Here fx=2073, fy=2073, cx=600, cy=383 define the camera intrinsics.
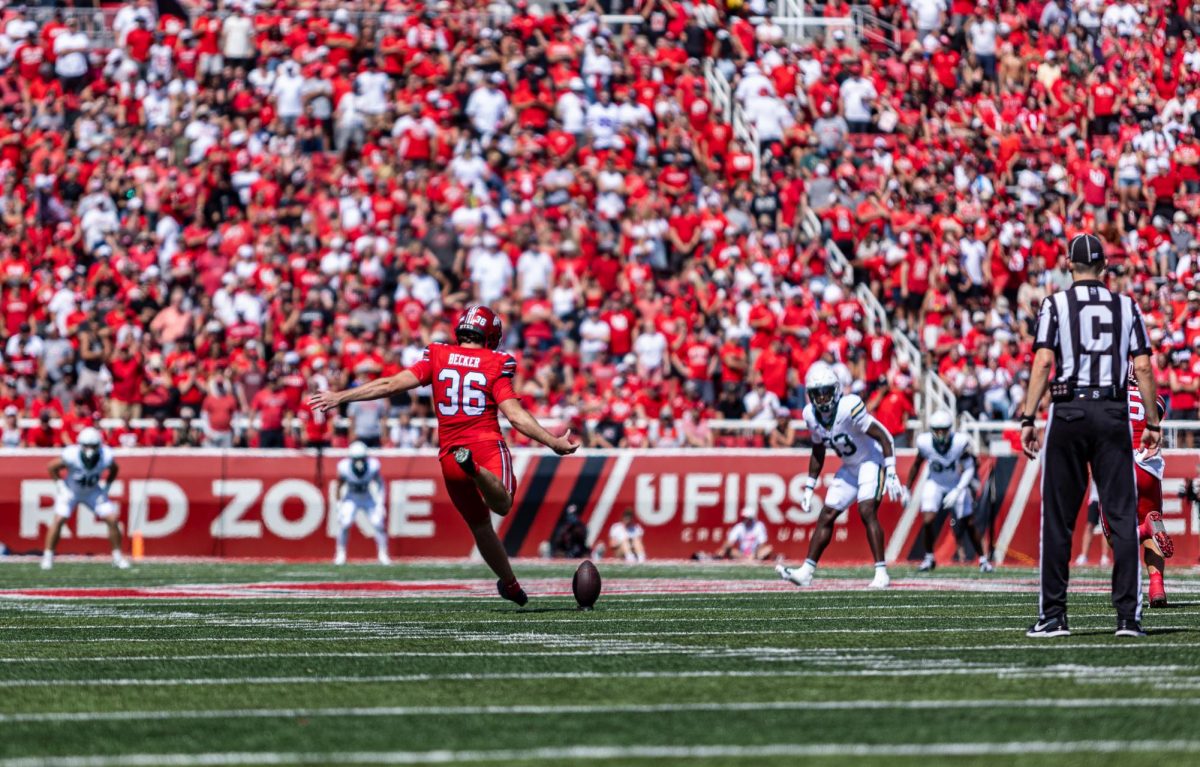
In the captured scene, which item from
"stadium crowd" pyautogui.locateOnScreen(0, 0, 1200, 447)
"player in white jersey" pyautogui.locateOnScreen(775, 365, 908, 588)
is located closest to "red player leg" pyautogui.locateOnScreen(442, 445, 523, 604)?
"player in white jersey" pyautogui.locateOnScreen(775, 365, 908, 588)

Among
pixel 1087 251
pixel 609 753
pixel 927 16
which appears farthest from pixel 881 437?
pixel 927 16

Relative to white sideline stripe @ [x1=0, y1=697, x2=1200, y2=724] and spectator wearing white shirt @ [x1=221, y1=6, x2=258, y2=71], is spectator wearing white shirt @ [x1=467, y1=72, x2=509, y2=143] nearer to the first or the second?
spectator wearing white shirt @ [x1=221, y1=6, x2=258, y2=71]

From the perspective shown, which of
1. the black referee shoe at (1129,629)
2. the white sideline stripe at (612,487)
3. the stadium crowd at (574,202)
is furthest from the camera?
the stadium crowd at (574,202)

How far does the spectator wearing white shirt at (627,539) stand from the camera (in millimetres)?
24703

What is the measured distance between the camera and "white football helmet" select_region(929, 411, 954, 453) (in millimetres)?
22781

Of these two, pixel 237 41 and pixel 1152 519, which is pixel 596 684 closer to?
pixel 1152 519

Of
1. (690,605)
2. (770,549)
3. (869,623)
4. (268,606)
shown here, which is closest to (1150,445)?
(869,623)

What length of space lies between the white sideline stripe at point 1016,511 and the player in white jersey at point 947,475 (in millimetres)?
1340

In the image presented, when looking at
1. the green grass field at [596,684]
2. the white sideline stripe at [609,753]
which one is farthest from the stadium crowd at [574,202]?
the white sideline stripe at [609,753]

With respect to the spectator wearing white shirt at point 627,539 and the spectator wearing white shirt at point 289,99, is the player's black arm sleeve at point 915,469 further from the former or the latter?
the spectator wearing white shirt at point 289,99

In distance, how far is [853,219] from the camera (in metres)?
28.2

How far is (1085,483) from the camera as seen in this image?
1002 cm

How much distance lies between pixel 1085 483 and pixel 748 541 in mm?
14781

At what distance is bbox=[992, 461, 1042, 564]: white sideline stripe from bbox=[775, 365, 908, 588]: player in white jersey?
716cm
